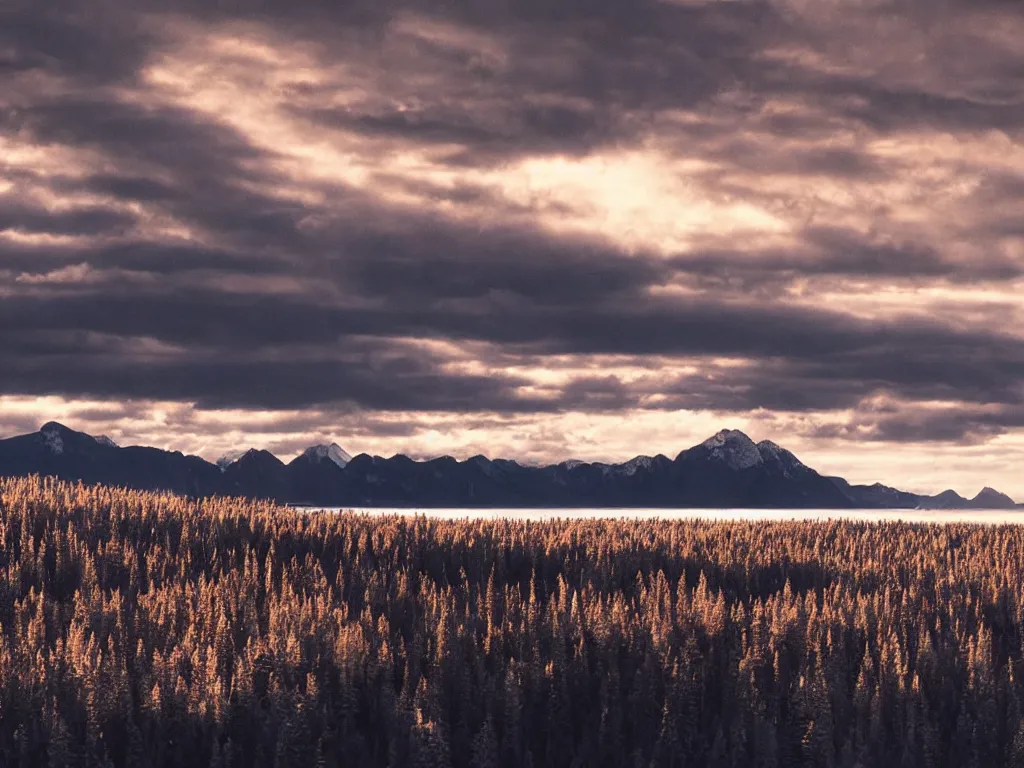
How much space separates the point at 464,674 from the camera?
1762 inches

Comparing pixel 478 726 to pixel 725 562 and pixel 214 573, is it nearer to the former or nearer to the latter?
pixel 214 573

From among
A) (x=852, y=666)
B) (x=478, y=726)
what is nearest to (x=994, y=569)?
(x=852, y=666)

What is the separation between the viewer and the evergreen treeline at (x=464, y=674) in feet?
131

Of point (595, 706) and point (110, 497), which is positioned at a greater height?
point (110, 497)

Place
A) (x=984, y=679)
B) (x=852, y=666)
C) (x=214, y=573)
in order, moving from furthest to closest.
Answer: (x=214, y=573) < (x=852, y=666) < (x=984, y=679)

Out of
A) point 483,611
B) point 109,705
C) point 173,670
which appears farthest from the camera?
point 483,611

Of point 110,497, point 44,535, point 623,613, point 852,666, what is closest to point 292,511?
point 110,497

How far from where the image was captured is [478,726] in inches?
1673

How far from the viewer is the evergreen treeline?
1577 inches

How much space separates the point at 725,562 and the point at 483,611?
1256 inches

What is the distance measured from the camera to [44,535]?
76375mm

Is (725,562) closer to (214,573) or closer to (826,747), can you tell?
(214,573)

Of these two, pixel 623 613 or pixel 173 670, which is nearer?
pixel 173 670

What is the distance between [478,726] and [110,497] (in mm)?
63263
